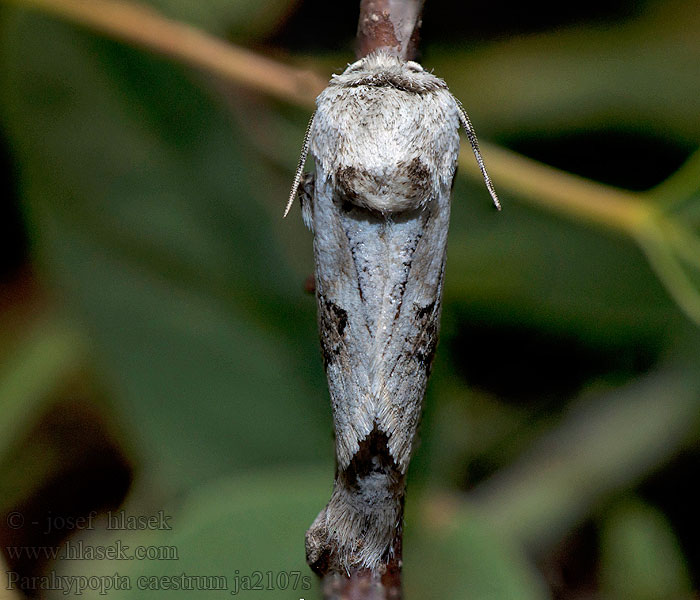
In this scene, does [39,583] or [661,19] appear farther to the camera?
[661,19]

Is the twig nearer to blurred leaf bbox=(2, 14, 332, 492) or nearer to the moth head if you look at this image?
blurred leaf bbox=(2, 14, 332, 492)

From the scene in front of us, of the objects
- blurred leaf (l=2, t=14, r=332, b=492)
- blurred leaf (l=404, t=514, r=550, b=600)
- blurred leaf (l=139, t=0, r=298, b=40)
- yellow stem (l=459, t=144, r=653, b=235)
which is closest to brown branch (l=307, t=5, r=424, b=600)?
blurred leaf (l=404, t=514, r=550, b=600)

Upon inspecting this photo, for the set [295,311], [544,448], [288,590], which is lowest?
[288,590]

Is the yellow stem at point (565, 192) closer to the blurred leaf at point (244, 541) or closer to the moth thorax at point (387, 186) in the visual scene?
the moth thorax at point (387, 186)

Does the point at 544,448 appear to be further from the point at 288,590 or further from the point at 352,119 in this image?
the point at 352,119

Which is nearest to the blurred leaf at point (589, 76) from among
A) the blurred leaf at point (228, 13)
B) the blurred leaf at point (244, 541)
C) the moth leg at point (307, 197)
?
the blurred leaf at point (228, 13)

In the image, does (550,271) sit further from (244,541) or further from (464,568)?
(244,541)

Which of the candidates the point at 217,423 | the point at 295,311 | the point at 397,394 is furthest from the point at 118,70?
the point at 397,394

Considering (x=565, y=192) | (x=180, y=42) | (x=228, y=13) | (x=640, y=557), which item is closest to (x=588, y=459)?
(x=640, y=557)
